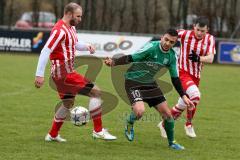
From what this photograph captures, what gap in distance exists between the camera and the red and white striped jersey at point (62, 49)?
841cm

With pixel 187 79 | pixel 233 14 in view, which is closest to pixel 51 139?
pixel 187 79

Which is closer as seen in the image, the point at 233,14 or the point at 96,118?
the point at 96,118

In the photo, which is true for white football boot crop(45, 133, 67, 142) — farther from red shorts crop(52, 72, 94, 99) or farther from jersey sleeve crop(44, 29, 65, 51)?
jersey sleeve crop(44, 29, 65, 51)

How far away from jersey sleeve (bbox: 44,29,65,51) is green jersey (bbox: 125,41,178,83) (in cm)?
100

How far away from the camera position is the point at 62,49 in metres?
8.53

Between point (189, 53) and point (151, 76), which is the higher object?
point (189, 53)

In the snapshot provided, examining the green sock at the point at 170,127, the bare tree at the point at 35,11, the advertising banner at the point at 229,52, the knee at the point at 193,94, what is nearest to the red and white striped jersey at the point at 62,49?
the green sock at the point at 170,127

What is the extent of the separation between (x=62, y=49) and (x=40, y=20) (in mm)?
24273

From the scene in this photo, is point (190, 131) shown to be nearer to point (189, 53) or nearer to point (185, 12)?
point (189, 53)

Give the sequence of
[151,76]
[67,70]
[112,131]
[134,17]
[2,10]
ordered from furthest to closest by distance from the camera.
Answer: [134,17], [2,10], [112,131], [151,76], [67,70]

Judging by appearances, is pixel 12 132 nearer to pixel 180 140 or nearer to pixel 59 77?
pixel 59 77

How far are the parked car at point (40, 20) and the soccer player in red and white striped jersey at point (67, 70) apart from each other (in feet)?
75.2

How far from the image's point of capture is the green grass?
802 centimetres

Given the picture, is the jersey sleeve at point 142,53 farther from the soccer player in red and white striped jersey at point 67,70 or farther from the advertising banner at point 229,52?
the advertising banner at point 229,52
